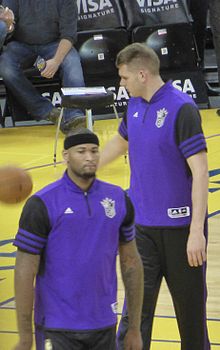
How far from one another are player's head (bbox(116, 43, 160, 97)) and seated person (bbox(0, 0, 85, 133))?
765 centimetres

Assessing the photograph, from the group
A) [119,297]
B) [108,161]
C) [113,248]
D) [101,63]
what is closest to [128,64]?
[108,161]

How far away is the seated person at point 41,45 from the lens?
13383 mm

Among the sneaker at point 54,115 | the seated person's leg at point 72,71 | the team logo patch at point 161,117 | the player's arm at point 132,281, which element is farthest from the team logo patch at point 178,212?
the sneaker at point 54,115

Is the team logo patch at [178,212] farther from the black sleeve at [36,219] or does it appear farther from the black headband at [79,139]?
the black sleeve at [36,219]

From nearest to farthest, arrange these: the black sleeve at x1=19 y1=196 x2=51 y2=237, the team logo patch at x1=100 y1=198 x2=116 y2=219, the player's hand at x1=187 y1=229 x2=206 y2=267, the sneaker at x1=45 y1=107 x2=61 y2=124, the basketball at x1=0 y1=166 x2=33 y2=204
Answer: the black sleeve at x1=19 y1=196 x2=51 y2=237
the team logo patch at x1=100 y1=198 x2=116 y2=219
the basketball at x1=0 y1=166 x2=33 y2=204
the player's hand at x1=187 y1=229 x2=206 y2=267
the sneaker at x1=45 y1=107 x2=61 y2=124

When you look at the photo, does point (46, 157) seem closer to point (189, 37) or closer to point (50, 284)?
point (189, 37)

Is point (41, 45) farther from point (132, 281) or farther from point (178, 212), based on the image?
point (132, 281)

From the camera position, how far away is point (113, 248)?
4.59m

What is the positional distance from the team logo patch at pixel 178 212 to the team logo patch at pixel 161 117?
0.49 meters

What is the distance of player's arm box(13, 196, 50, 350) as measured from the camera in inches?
174

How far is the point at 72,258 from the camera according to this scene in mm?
4473

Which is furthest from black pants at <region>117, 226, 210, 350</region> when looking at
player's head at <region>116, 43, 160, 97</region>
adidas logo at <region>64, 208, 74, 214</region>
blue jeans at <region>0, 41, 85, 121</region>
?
blue jeans at <region>0, 41, 85, 121</region>

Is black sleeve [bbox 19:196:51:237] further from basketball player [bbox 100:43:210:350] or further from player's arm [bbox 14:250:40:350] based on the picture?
basketball player [bbox 100:43:210:350]

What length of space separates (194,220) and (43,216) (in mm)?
1225
